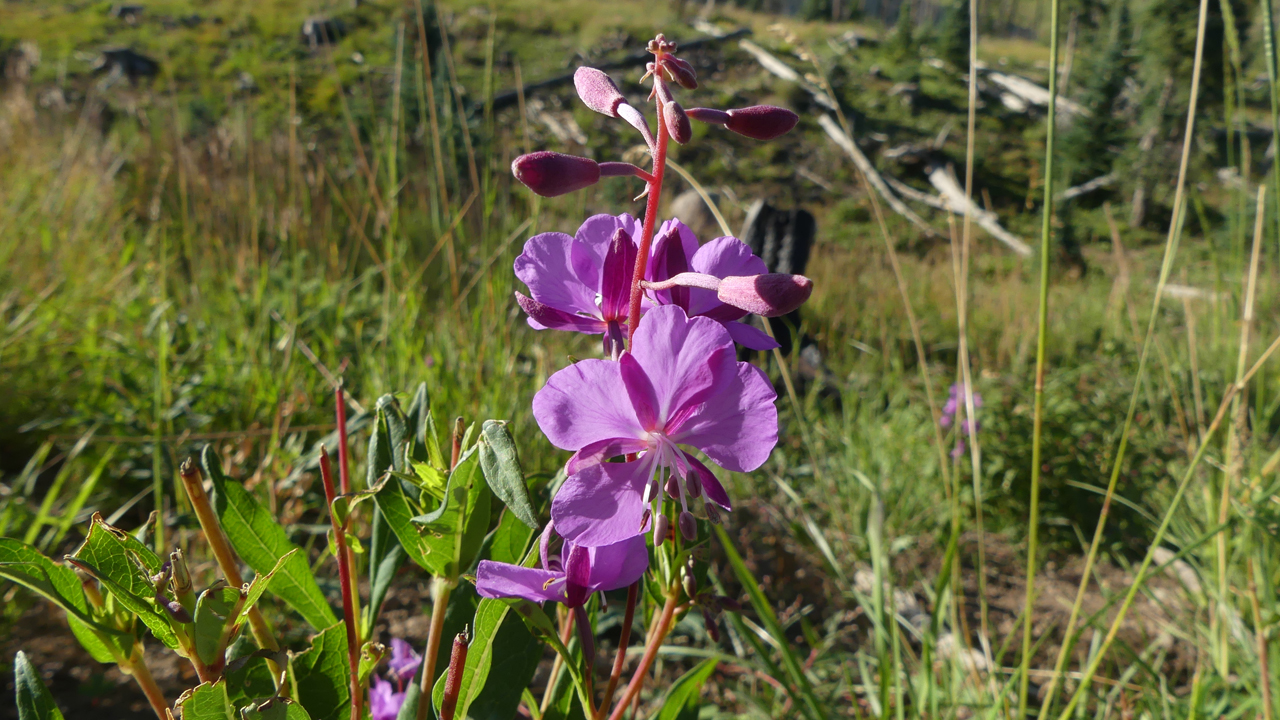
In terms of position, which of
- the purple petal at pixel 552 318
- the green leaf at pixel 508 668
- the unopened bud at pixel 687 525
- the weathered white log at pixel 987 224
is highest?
the purple petal at pixel 552 318

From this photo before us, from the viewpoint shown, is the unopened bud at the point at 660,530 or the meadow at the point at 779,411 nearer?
the unopened bud at the point at 660,530

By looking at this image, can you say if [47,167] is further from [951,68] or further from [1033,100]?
[951,68]

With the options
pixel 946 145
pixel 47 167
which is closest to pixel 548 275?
pixel 47 167

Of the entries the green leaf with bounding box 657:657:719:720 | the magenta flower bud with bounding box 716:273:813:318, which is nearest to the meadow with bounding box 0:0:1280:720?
the green leaf with bounding box 657:657:719:720

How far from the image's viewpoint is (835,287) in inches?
253

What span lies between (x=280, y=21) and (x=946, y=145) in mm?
18222

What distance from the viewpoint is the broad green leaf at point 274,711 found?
39 centimetres

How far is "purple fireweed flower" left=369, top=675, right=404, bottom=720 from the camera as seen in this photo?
80 cm

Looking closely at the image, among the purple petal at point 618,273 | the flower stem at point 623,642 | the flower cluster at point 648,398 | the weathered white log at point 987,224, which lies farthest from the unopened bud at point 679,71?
the weathered white log at point 987,224

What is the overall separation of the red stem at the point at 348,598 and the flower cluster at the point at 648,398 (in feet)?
0.45

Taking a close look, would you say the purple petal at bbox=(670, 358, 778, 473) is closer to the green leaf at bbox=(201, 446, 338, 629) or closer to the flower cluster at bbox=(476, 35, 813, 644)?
the flower cluster at bbox=(476, 35, 813, 644)

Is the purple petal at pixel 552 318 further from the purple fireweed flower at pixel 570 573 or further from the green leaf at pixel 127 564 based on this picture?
the green leaf at pixel 127 564

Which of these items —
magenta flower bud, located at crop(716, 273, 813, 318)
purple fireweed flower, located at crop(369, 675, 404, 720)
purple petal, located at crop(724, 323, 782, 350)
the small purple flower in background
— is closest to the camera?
magenta flower bud, located at crop(716, 273, 813, 318)

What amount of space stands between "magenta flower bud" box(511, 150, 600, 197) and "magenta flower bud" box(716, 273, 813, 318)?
119mm
